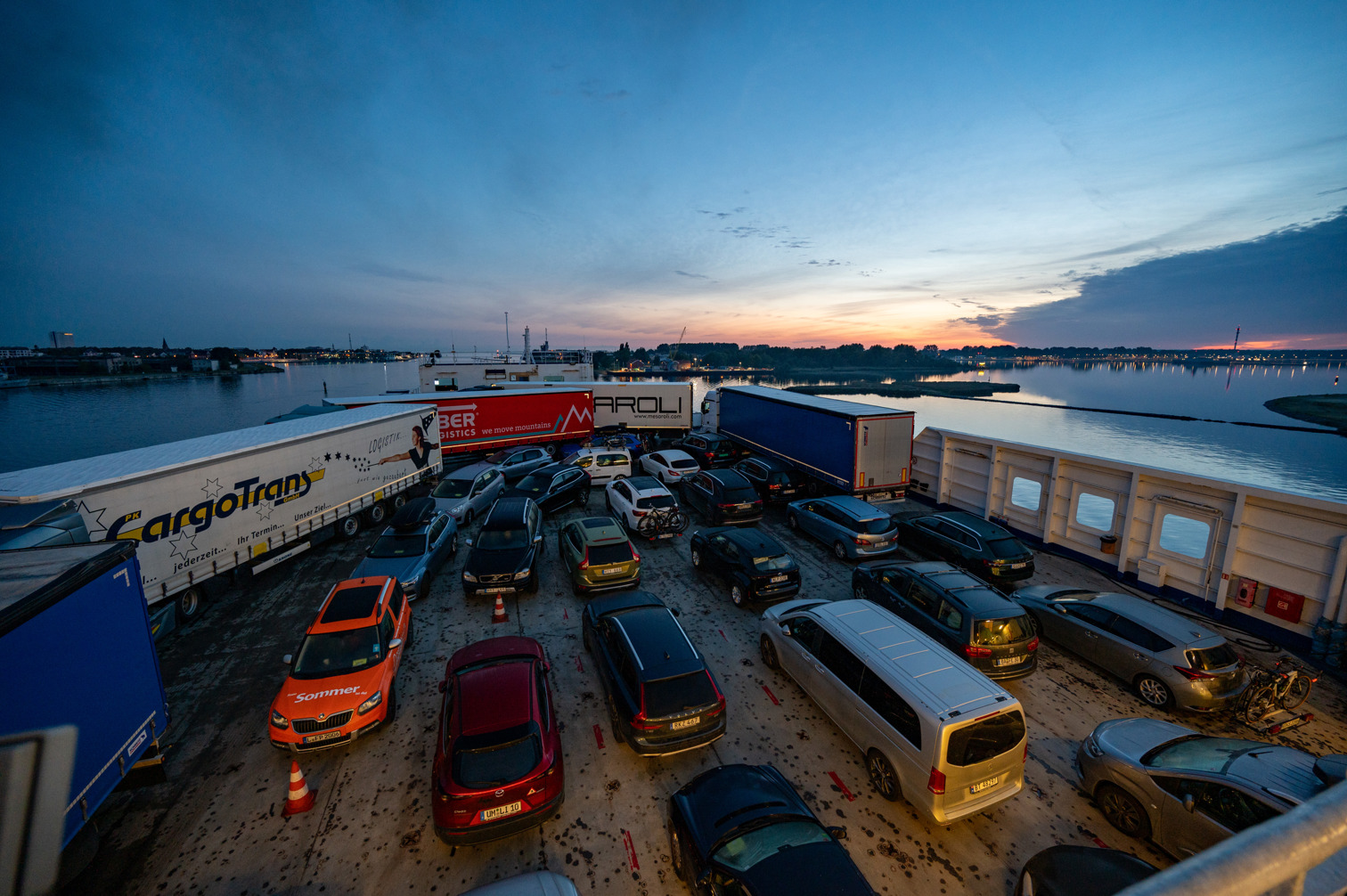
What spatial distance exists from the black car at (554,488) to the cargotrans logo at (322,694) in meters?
8.26

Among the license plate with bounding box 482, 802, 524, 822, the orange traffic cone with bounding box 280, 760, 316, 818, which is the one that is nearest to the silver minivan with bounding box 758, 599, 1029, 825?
the license plate with bounding box 482, 802, 524, 822

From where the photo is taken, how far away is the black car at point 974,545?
404 inches

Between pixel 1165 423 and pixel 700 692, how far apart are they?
57441mm

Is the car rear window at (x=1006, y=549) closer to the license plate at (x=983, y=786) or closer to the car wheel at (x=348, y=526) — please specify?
the license plate at (x=983, y=786)

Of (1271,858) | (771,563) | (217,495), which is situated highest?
(1271,858)

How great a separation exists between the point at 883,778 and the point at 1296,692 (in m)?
6.78

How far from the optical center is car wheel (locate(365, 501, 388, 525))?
1505 centimetres

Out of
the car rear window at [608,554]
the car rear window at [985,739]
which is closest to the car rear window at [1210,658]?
the car rear window at [985,739]

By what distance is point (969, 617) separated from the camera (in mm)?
7523

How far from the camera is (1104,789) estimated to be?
19.3 ft

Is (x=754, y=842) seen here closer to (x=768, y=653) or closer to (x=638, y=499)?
(x=768, y=653)

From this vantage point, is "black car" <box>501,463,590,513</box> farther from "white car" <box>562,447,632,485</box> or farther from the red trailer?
the red trailer

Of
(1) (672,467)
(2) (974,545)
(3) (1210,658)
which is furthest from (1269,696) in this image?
(1) (672,467)

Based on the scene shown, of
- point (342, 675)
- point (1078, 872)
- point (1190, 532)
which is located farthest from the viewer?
point (1190, 532)
